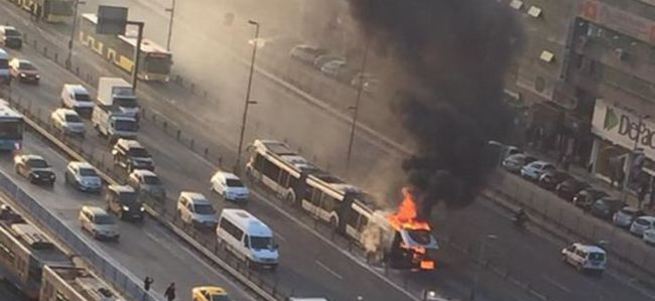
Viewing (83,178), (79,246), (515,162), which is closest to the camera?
(79,246)

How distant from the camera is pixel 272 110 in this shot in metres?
109

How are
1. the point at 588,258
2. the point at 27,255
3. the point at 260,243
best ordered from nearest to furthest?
1. the point at 27,255
2. the point at 260,243
3. the point at 588,258

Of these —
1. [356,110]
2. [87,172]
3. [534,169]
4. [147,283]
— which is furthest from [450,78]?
[147,283]

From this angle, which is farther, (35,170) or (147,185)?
(35,170)

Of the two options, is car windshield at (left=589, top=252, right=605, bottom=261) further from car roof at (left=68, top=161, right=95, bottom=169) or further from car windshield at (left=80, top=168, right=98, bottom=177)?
car roof at (left=68, top=161, right=95, bottom=169)

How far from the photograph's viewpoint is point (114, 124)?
325ft

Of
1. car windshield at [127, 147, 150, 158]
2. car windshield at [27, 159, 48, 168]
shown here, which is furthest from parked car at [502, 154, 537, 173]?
car windshield at [27, 159, 48, 168]

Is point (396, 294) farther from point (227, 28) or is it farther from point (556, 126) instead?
point (227, 28)

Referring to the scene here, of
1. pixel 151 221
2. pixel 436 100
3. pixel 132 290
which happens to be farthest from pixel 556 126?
pixel 132 290

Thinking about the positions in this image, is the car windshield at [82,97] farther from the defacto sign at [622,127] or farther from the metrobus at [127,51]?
the defacto sign at [622,127]

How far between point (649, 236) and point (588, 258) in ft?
19.1

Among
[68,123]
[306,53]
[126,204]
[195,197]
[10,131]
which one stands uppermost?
[195,197]

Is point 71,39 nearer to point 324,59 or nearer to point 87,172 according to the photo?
point 324,59

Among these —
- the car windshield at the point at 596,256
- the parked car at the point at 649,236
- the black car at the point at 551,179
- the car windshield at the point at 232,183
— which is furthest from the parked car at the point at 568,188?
the car windshield at the point at 232,183
